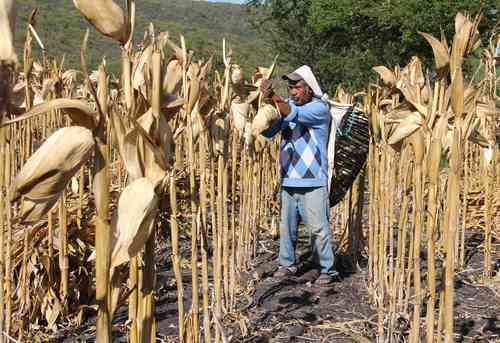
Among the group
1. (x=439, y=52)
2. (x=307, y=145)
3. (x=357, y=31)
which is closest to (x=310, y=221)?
(x=307, y=145)

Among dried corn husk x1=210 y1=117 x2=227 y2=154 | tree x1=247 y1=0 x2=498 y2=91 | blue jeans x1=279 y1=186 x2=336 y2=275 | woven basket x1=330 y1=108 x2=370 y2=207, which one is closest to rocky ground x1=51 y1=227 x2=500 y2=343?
blue jeans x1=279 y1=186 x2=336 y2=275

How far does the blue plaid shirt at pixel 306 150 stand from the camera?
10.3ft

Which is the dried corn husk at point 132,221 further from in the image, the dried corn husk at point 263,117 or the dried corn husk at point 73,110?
the dried corn husk at point 263,117

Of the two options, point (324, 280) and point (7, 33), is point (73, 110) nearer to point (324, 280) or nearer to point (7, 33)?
point (7, 33)

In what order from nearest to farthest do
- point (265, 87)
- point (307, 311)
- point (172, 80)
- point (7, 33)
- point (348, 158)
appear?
point (7, 33) → point (172, 80) → point (265, 87) → point (307, 311) → point (348, 158)

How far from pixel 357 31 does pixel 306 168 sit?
9.71m

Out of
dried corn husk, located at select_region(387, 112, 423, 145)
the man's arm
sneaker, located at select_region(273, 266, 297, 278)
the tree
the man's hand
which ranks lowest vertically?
sneaker, located at select_region(273, 266, 297, 278)

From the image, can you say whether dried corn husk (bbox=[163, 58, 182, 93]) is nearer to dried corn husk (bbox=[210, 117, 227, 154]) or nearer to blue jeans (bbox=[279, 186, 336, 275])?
dried corn husk (bbox=[210, 117, 227, 154])

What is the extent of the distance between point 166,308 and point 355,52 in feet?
39.9

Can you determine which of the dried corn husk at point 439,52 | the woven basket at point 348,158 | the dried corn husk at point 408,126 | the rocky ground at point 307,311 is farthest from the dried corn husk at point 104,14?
the woven basket at point 348,158

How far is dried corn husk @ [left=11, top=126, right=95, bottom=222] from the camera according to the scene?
0.68 metres

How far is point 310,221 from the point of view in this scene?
3.19m

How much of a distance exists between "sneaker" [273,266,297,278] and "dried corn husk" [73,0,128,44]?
2.51 meters

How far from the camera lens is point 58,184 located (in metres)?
→ 0.70
